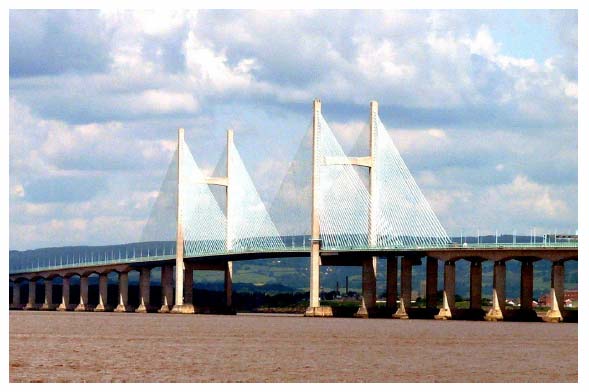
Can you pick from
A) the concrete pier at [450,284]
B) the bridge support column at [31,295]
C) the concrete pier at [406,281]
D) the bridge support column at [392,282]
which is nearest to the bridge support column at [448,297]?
the concrete pier at [450,284]

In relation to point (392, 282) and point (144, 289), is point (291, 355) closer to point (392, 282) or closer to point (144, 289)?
point (392, 282)

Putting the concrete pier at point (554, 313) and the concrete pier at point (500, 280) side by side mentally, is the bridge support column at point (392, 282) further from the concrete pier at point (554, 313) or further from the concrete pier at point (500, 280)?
the concrete pier at point (554, 313)

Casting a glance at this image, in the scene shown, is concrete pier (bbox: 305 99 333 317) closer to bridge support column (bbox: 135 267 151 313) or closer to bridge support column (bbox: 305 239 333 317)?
bridge support column (bbox: 305 239 333 317)

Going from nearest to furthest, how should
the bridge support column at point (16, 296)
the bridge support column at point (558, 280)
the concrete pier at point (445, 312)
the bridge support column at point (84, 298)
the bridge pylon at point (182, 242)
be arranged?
1. the bridge support column at point (558, 280)
2. the concrete pier at point (445, 312)
3. the bridge pylon at point (182, 242)
4. the bridge support column at point (84, 298)
5. the bridge support column at point (16, 296)

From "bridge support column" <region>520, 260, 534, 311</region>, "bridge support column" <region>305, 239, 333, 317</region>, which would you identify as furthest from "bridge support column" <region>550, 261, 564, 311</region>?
"bridge support column" <region>305, 239, 333, 317</region>

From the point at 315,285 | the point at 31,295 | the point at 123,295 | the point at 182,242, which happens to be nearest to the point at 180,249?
the point at 182,242
